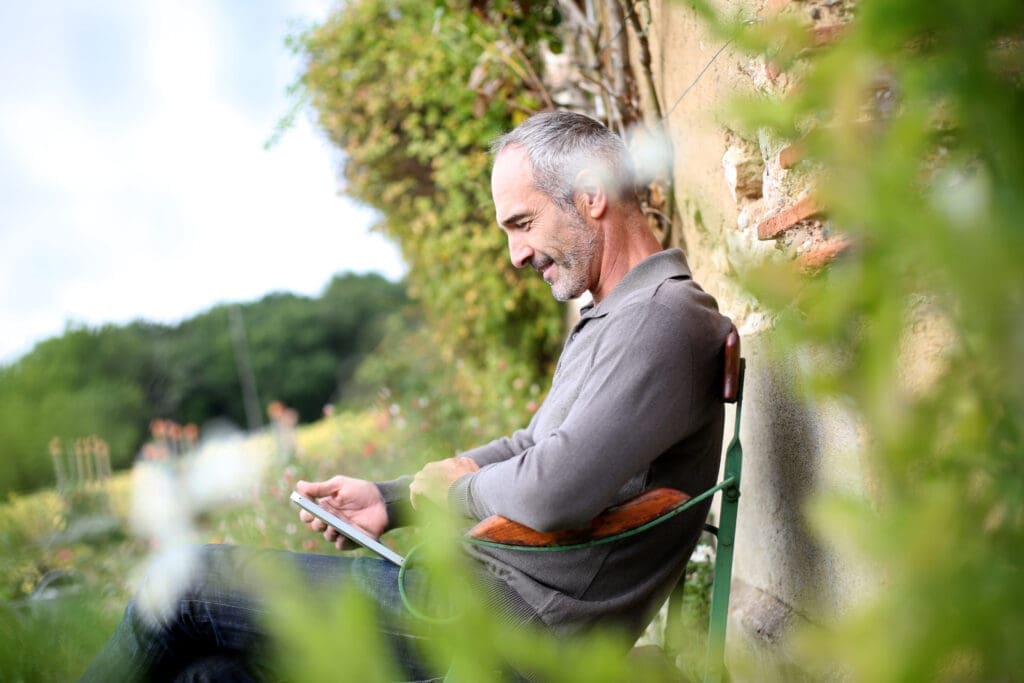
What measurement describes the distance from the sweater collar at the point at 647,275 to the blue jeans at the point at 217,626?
0.72 metres

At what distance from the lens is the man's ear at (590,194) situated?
1.95 m

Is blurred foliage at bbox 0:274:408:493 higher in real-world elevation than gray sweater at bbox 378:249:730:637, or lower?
lower

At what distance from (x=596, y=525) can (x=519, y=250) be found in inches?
29.1

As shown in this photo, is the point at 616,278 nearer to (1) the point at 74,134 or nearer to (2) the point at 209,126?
(1) the point at 74,134

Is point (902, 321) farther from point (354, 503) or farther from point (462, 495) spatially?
point (354, 503)

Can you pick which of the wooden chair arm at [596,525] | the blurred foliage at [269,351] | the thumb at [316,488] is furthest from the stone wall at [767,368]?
the blurred foliage at [269,351]

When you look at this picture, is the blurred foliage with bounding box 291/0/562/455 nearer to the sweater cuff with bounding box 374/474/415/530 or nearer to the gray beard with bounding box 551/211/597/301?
the gray beard with bounding box 551/211/597/301

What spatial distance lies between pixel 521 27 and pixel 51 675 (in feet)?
10.1

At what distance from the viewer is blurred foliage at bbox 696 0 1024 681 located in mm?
437

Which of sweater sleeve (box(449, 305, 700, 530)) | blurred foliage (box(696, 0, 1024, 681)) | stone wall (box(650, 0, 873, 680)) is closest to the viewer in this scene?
blurred foliage (box(696, 0, 1024, 681))

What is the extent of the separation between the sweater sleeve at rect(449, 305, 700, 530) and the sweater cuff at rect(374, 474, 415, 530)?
1.57ft

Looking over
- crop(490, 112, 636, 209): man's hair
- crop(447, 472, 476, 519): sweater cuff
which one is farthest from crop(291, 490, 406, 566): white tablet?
crop(490, 112, 636, 209): man's hair

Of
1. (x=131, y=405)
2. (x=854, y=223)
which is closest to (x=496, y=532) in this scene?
(x=854, y=223)

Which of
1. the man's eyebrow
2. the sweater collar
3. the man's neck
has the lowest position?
the sweater collar
